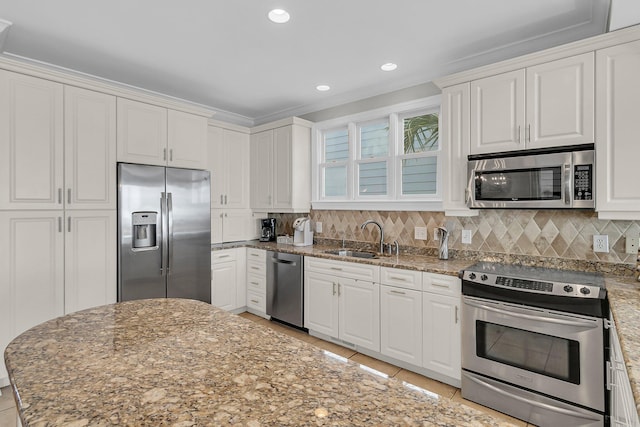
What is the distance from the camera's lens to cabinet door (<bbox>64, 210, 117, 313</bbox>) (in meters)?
2.79

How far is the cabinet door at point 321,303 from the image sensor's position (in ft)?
10.9

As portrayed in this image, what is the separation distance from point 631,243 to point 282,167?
3.31 metres

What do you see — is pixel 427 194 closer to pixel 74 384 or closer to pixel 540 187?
pixel 540 187

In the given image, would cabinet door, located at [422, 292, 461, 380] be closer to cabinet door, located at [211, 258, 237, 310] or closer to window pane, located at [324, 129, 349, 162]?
window pane, located at [324, 129, 349, 162]

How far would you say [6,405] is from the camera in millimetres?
2346

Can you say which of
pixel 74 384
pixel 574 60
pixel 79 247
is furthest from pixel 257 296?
pixel 574 60

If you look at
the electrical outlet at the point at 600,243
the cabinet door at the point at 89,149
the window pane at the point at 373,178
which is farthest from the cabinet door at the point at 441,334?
the cabinet door at the point at 89,149

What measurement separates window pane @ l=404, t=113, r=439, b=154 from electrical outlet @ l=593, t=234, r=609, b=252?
4.93ft

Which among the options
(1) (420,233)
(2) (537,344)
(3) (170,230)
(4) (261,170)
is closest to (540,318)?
(2) (537,344)

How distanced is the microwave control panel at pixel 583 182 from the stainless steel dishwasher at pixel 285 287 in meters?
2.42

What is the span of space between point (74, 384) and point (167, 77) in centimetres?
316

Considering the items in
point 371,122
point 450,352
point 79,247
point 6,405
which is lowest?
point 6,405

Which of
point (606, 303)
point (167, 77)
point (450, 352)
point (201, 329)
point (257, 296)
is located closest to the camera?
point (201, 329)

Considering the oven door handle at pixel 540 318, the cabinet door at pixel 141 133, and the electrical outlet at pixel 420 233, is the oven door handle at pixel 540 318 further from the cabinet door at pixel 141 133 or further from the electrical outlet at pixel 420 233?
the cabinet door at pixel 141 133
